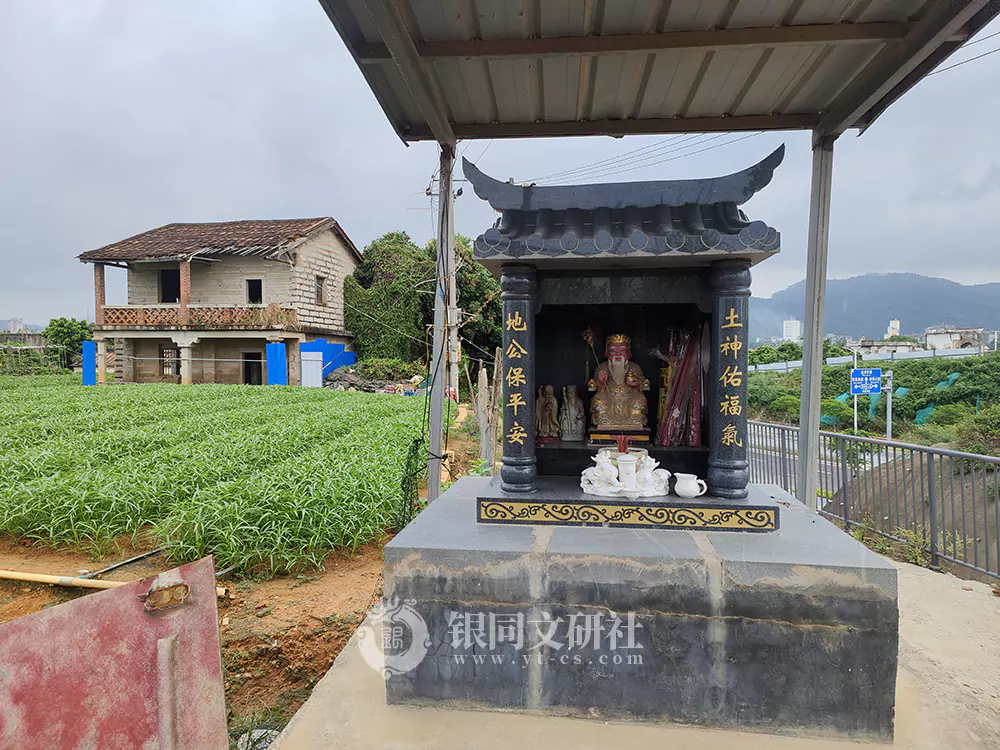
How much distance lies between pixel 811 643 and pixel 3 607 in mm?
5470

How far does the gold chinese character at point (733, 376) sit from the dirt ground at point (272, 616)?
2.92m

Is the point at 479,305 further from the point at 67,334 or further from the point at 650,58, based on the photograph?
the point at 67,334

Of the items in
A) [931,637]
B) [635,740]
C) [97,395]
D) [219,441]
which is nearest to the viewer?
[635,740]

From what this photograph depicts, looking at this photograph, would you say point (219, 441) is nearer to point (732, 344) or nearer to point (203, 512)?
point (203, 512)

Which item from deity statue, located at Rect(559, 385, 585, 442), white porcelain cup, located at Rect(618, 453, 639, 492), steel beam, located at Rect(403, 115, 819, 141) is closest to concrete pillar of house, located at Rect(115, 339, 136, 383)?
steel beam, located at Rect(403, 115, 819, 141)

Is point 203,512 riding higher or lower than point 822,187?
lower

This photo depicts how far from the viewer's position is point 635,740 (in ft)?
7.90

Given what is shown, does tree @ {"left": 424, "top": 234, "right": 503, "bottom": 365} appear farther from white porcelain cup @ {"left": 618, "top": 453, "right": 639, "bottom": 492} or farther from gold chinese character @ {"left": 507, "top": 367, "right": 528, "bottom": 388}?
white porcelain cup @ {"left": 618, "top": 453, "right": 639, "bottom": 492}

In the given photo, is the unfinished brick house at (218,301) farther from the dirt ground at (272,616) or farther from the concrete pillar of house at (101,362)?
the dirt ground at (272,616)

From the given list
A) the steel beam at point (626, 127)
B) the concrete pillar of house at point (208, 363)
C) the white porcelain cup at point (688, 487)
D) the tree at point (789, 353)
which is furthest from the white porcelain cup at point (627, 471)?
the tree at point (789, 353)

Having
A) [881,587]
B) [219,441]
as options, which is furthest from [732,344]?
[219,441]

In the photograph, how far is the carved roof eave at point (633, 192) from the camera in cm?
313

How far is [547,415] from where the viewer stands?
4.12 metres

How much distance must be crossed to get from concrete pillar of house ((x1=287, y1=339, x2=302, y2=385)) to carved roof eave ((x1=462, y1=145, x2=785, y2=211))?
1676 cm
